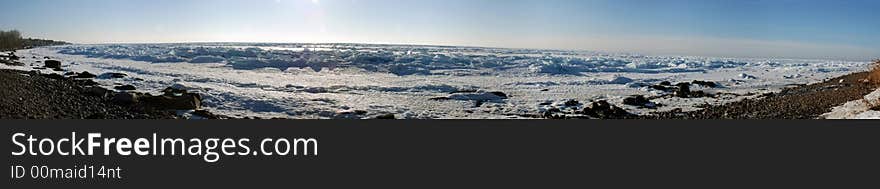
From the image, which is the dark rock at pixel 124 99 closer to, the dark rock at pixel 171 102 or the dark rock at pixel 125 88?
the dark rock at pixel 171 102

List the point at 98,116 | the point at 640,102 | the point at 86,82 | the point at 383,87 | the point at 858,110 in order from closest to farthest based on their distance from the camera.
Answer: the point at 858,110 < the point at 98,116 < the point at 640,102 < the point at 86,82 < the point at 383,87

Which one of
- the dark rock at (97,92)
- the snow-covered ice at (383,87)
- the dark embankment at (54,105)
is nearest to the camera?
the dark embankment at (54,105)

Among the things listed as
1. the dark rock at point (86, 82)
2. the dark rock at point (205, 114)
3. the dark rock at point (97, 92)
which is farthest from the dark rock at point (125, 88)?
the dark rock at point (205, 114)

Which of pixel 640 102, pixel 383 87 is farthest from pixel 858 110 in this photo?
pixel 383 87

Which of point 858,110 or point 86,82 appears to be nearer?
point 858,110

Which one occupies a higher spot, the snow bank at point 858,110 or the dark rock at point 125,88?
the snow bank at point 858,110

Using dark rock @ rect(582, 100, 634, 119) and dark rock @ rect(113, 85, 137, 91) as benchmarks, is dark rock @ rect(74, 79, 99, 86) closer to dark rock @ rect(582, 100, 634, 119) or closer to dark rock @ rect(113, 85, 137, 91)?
dark rock @ rect(113, 85, 137, 91)

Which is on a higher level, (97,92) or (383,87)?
(97,92)

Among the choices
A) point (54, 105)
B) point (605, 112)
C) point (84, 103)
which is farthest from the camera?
point (605, 112)

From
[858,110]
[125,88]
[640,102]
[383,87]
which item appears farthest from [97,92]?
[858,110]

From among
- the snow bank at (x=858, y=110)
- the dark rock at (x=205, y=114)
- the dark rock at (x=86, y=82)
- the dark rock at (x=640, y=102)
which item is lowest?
the dark rock at (x=205, y=114)

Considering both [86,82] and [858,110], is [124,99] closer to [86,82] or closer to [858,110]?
[86,82]

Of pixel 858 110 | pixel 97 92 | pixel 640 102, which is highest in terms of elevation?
pixel 858 110

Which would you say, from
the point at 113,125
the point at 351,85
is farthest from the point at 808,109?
the point at 351,85
